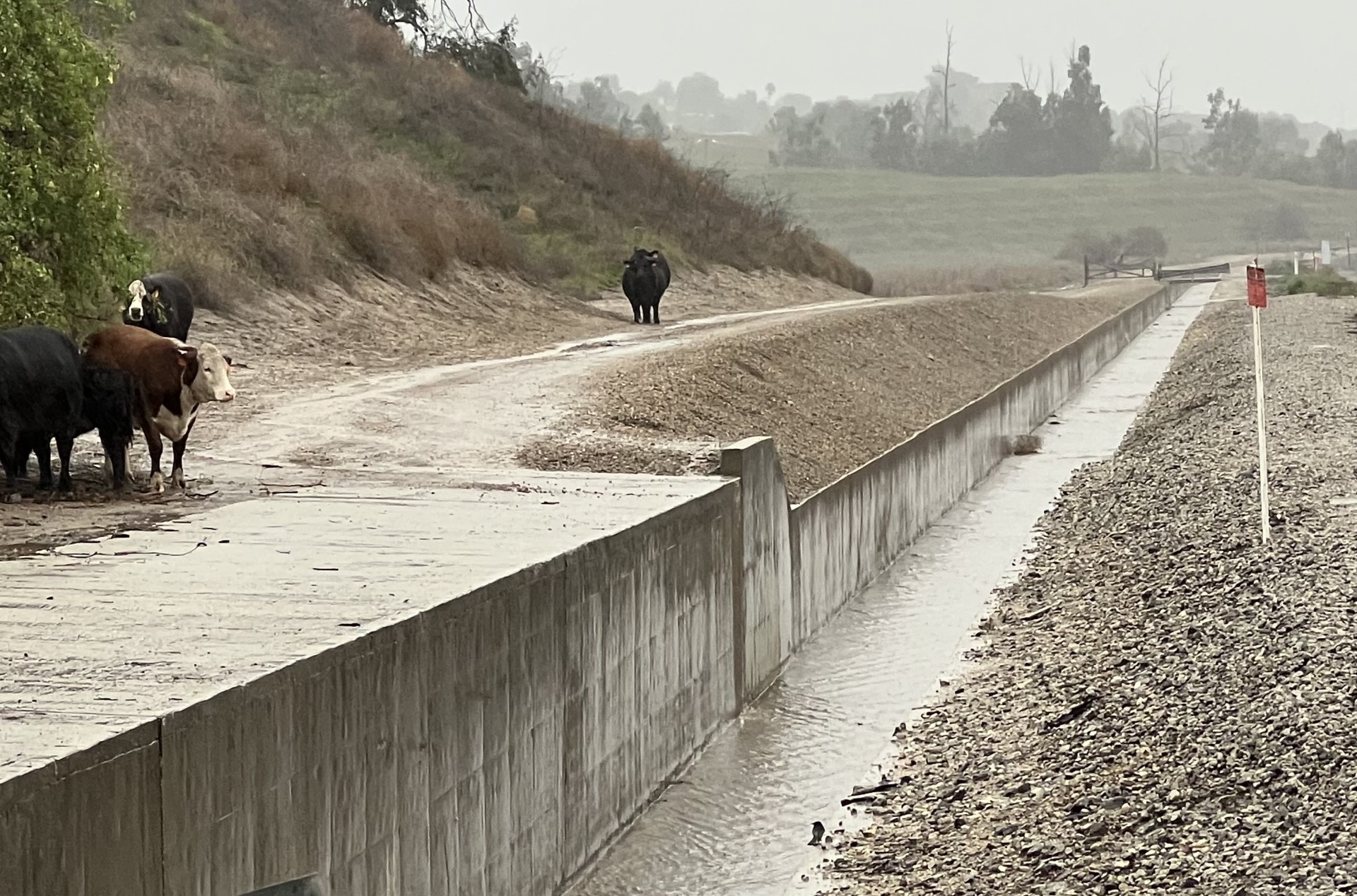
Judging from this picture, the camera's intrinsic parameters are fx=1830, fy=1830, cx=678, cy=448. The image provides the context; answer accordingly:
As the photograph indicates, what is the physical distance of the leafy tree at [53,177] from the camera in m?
15.8

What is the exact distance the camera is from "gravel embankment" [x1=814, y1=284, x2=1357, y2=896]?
961 centimetres

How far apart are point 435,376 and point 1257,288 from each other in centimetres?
1193

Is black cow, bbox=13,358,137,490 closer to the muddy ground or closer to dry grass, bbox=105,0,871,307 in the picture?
the muddy ground

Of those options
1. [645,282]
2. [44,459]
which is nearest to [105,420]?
[44,459]

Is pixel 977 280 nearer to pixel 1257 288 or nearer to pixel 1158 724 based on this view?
pixel 1257 288

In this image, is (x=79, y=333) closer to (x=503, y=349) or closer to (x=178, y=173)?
(x=503, y=349)

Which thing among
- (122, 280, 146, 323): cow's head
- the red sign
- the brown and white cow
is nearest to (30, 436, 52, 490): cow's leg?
the brown and white cow

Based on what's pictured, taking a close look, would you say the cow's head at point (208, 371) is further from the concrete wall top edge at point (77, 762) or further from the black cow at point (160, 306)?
the concrete wall top edge at point (77, 762)

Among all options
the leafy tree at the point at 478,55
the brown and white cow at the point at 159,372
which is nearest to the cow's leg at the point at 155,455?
the brown and white cow at the point at 159,372

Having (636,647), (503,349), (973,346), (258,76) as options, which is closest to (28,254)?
(636,647)

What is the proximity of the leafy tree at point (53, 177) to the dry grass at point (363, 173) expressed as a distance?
1222cm

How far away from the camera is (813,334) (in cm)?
3612

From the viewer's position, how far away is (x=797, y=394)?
30625 mm

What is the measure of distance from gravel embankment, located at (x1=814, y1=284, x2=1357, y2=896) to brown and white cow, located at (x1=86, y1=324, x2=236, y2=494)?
6.01 metres
